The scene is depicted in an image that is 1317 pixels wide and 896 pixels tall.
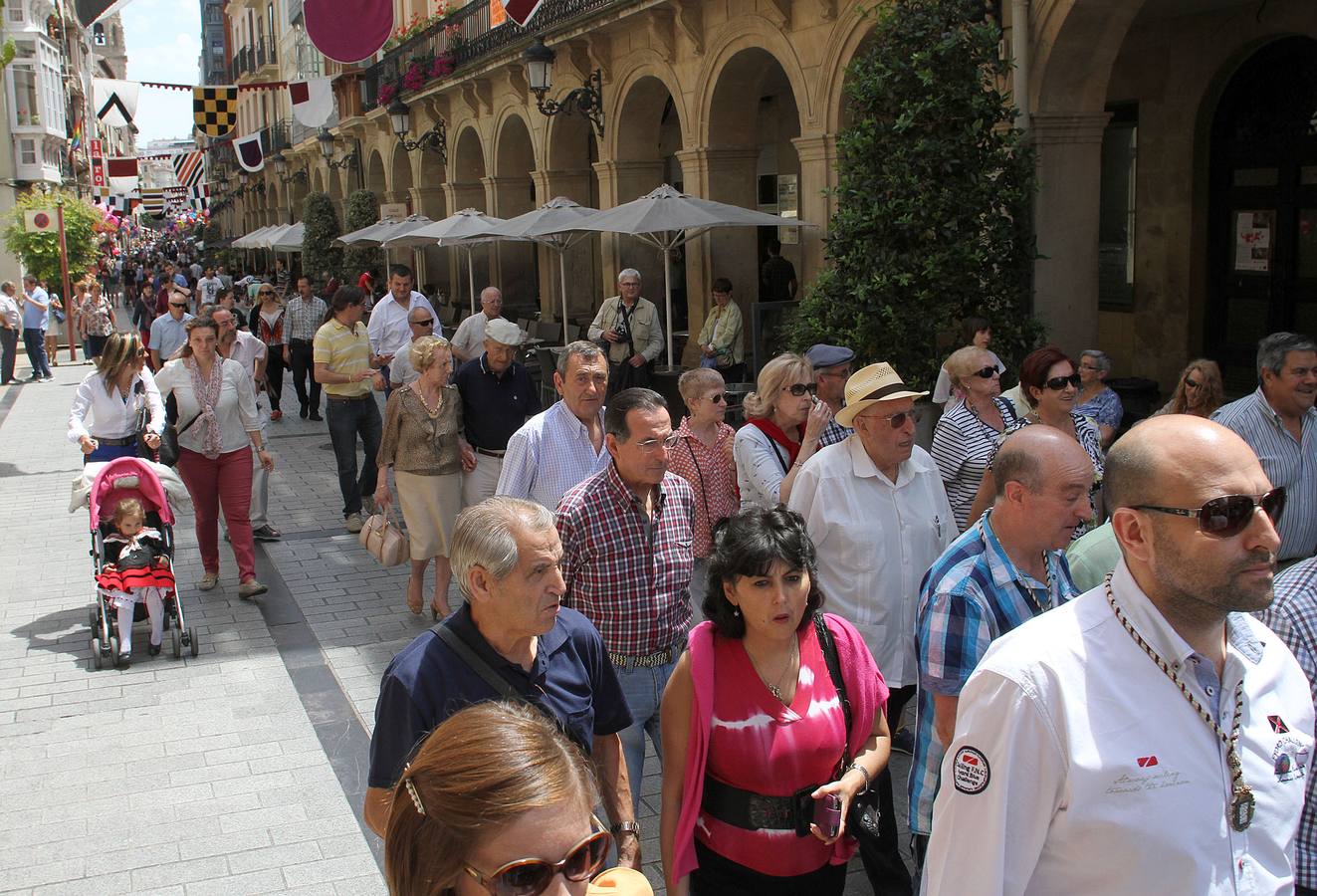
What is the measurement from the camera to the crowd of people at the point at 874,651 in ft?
6.88

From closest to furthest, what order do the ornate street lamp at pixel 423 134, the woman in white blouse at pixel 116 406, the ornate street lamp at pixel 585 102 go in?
the woman in white blouse at pixel 116 406
the ornate street lamp at pixel 585 102
the ornate street lamp at pixel 423 134

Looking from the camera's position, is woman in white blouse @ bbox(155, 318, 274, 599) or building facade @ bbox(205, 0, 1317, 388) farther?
building facade @ bbox(205, 0, 1317, 388)

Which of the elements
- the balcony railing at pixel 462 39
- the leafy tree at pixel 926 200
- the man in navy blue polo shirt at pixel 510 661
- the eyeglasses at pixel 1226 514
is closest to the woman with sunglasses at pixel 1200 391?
the leafy tree at pixel 926 200

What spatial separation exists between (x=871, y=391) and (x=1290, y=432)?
7.36 ft

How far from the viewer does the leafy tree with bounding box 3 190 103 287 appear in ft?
97.0

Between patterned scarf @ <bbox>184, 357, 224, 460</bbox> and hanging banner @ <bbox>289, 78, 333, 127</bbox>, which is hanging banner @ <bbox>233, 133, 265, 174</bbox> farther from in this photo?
patterned scarf @ <bbox>184, 357, 224, 460</bbox>

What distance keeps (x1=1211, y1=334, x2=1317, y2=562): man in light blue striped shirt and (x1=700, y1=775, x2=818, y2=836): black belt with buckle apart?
3.12 metres

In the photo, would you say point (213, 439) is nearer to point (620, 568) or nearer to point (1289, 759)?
point (620, 568)

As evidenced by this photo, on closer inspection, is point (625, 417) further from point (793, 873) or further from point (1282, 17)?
point (1282, 17)

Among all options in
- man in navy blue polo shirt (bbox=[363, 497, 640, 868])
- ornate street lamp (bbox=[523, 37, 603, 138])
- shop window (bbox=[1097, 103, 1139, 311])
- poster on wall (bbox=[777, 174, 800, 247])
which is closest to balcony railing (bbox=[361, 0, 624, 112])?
ornate street lamp (bbox=[523, 37, 603, 138])

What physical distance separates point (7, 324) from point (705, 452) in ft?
69.7

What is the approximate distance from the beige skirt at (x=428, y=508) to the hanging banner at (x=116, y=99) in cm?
2502

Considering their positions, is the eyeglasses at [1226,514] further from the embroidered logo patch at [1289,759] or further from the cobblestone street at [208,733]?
the cobblestone street at [208,733]

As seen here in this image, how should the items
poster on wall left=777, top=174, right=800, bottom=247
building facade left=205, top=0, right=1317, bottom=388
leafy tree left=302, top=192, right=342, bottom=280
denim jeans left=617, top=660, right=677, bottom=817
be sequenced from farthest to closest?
leafy tree left=302, top=192, right=342, bottom=280 → poster on wall left=777, top=174, right=800, bottom=247 → building facade left=205, top=0, right=1317, bottom=388 → denim jeans left=617, top=660, right=677, bottom=817
